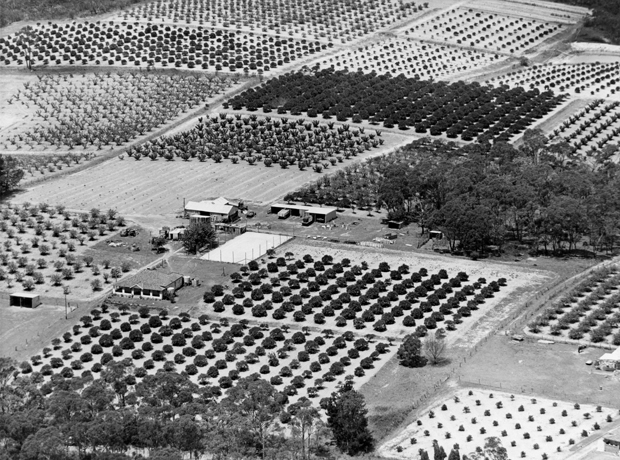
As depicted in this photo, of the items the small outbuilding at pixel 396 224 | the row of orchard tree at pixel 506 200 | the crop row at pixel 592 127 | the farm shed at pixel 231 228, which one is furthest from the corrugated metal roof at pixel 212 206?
the crop row at pixel 592 127

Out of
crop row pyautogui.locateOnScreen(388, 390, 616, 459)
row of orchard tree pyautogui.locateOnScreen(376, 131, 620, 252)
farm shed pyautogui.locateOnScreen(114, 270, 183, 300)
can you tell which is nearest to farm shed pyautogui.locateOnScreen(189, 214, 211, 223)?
farm shed pyautogui.locateOnScreen(114, 270, 183, 300)

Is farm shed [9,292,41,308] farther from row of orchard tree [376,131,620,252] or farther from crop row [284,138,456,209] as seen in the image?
row of orchard tree [376,131,620,252]

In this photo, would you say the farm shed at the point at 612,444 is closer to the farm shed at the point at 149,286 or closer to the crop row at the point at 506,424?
the crop row at the point at 506,424

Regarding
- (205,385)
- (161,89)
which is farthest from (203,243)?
(161,89)

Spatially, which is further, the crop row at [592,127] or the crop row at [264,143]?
the crop row at [592,127]

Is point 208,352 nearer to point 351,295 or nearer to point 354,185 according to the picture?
point 351,295

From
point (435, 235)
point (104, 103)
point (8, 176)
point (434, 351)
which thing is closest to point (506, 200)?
point (435, 235)
